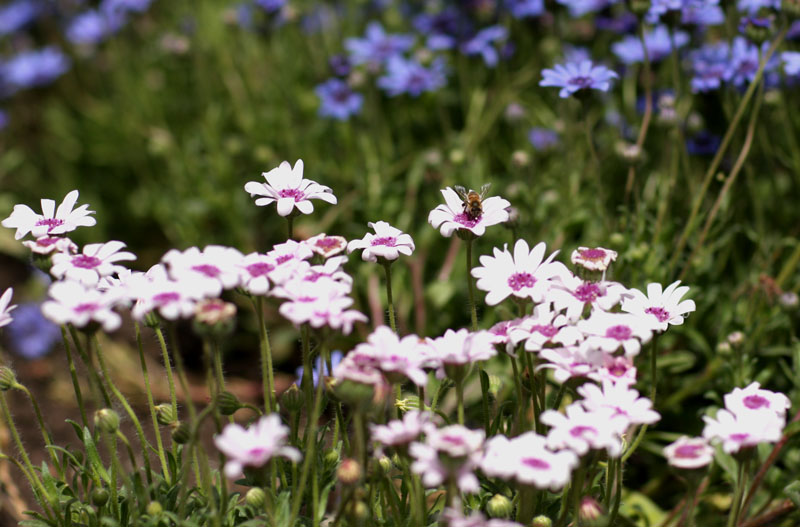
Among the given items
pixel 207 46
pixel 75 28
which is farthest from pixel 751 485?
pixel 75 28

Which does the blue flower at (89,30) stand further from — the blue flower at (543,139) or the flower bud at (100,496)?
the flower bud at (100,496)

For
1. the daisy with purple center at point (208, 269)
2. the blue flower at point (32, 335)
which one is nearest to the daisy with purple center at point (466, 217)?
the daisy with purple center at point (208, 269)

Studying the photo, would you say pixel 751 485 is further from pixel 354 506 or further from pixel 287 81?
pixel 287 81

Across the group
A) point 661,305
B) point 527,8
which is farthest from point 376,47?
point 661,305

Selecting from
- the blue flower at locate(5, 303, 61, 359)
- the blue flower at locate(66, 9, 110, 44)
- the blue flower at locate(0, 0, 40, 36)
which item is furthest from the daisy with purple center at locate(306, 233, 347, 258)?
the blue flower at locate(0, 0, 40, 36)

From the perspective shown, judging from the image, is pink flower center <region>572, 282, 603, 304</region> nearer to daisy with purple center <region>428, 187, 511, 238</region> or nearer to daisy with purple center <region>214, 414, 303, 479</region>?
daisy with purple center <region>428, 187, 511, 238</region>
